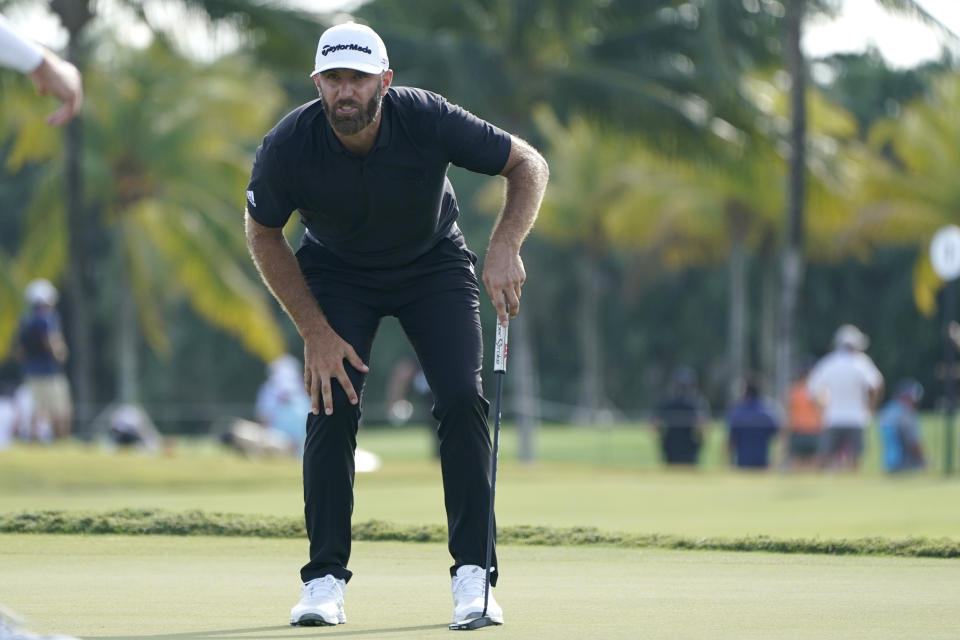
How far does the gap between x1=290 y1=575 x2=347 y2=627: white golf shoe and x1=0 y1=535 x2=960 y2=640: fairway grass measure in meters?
0.07

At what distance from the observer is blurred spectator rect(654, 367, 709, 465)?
73.6ft

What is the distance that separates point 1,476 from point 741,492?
22.5ft

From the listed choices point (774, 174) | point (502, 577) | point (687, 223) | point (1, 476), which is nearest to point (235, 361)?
Result: point (687, 223)

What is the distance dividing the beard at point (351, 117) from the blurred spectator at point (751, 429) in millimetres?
16867

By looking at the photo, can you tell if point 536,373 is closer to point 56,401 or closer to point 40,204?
point 40,204

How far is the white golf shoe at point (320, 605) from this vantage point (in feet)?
17.5

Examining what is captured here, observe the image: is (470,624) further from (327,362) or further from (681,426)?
(681,426)

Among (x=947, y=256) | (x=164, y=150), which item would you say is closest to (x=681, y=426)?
(x=947, y=256)

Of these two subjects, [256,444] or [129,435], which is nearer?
[256,444]

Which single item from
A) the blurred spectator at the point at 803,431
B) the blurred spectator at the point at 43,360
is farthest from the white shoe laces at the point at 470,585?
the blurred spectator at the point at 803,431

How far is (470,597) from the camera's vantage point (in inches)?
209

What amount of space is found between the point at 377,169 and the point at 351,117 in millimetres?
233

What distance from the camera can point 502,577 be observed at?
6.57m

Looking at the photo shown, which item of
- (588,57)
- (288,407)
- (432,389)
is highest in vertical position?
(588,57)
